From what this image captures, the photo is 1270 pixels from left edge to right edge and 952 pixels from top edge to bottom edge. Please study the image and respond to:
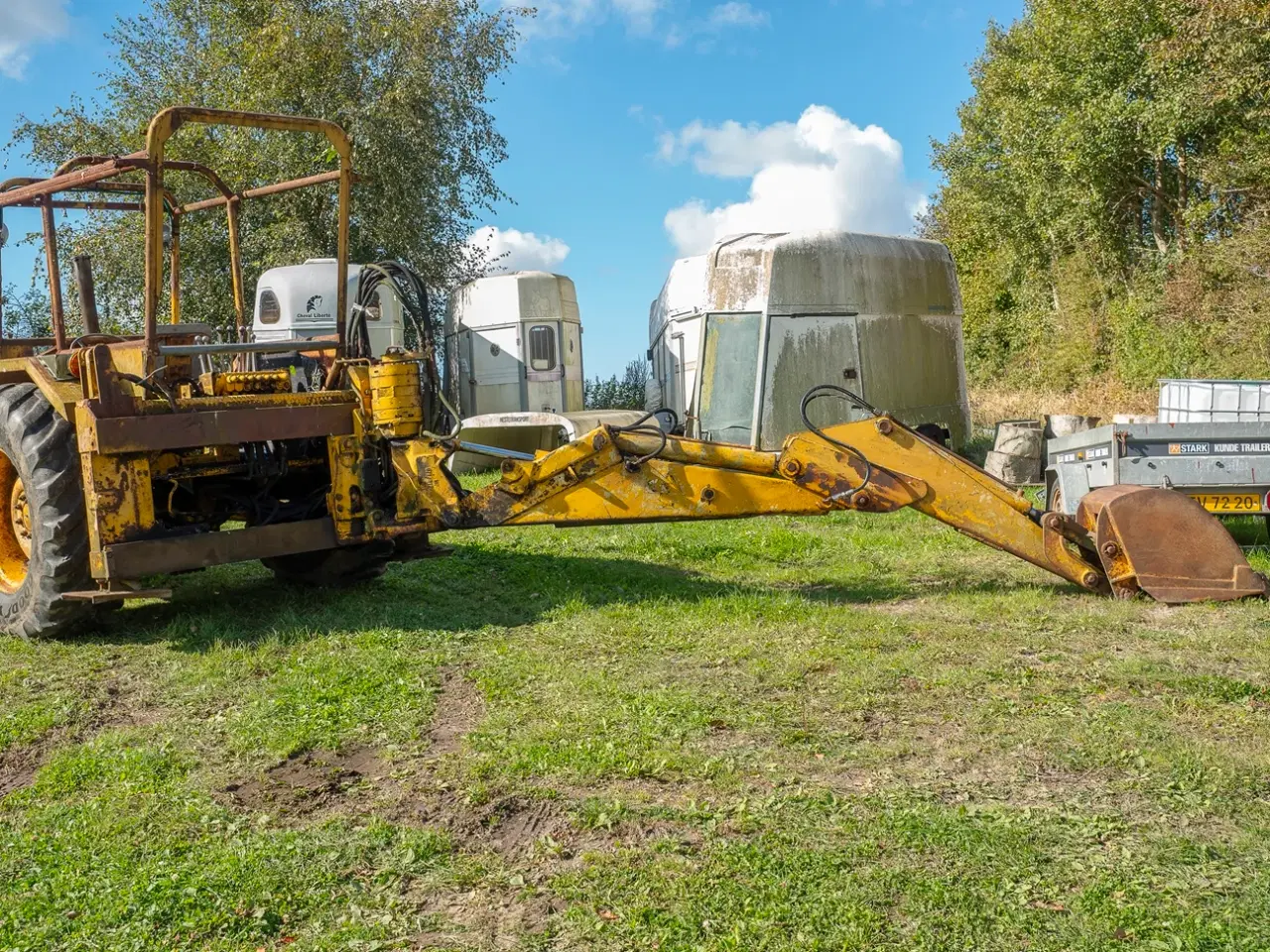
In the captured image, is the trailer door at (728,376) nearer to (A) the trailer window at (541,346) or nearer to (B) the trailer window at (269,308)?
(A) the trailer window at (541,346)

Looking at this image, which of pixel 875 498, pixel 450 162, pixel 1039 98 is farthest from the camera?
pixel 1039 98

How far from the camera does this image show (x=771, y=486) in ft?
22.1

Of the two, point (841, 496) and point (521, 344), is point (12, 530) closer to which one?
point (841, 496)

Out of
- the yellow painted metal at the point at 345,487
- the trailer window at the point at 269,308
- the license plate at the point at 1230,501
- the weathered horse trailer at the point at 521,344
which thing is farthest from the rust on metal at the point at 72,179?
the weathered horse trailer at the point at 521,344

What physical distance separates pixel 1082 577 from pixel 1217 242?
17.5 meters

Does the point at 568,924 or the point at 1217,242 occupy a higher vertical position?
the point at 1217,242

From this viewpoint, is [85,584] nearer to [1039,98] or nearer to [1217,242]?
[1217,242]

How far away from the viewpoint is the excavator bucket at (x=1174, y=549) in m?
6.61

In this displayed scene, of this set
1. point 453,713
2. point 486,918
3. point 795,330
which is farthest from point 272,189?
point 795,330

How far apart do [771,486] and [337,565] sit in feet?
9.61

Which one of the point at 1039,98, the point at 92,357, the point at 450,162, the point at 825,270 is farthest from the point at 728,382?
the point at 1039,98

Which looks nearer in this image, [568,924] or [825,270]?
[568,924]

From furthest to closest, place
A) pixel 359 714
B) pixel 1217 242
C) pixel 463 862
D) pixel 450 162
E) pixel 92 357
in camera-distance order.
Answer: pixel 450 162, pixel 1217 242, pixel 92 357, pixel 359 714, pixel 463 862

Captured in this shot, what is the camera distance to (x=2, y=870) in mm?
3660
